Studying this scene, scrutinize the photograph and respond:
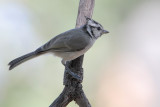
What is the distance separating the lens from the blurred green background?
506 centimetres

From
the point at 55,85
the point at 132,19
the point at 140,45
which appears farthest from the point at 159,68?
the point at 55,85

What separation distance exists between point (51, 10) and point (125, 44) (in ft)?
3.51

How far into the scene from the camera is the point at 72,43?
3.80 m

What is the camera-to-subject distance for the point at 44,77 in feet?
17.0

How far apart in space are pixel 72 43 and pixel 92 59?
1617 millimetres

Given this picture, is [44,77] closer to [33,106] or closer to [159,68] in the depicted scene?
[33,106]

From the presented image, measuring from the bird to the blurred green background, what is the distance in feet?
4.16

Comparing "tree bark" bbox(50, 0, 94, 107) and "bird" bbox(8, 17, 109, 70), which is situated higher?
"bird" bbox(8, 17, 109, 70)

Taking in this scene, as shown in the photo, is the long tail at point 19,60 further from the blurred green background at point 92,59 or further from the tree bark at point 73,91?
the blurred green background at point 92,59

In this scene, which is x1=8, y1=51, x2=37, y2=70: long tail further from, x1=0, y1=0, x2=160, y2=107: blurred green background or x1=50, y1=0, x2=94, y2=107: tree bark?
x1=0, y1=0, x2=160, y2=107: blurred green background

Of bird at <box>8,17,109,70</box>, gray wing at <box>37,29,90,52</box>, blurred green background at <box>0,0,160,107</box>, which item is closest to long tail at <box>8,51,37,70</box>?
bird at <box>8,17,109,70</box>

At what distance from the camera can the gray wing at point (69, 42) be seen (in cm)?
371

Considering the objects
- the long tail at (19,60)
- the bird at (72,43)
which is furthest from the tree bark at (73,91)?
the long tail at (19,60)

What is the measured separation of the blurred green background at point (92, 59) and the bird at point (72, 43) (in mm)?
1269
